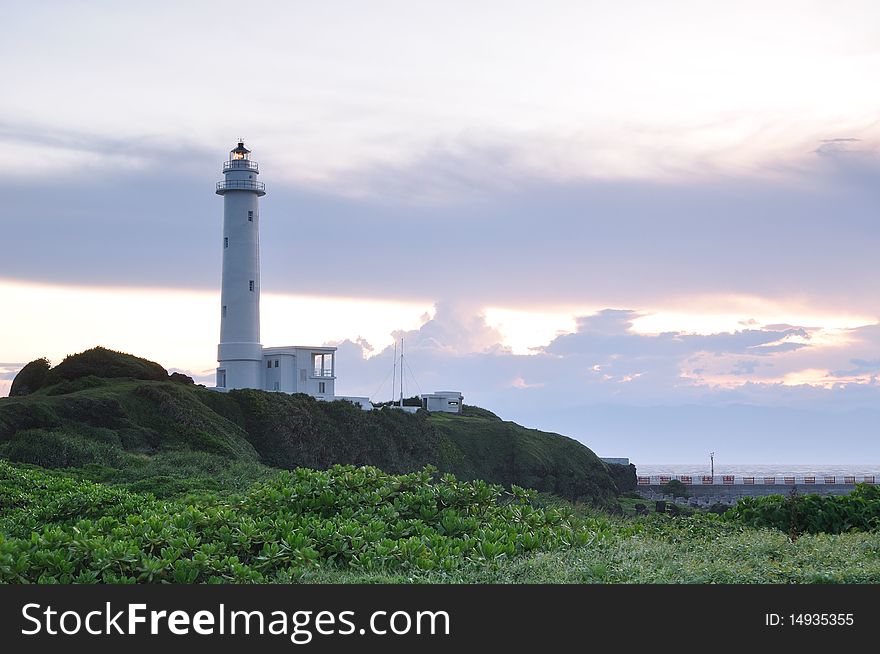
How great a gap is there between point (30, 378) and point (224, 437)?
13.7 meters

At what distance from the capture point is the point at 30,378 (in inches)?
1725

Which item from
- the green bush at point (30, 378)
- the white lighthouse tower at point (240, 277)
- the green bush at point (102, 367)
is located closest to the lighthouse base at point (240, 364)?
the white lighthouse tower at point (240, 277)

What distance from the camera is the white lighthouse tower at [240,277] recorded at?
53156mm

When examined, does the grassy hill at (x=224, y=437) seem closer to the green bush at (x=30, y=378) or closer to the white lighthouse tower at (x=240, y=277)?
the green bush at (x=30, y=378)

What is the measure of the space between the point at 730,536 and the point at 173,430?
2586cm

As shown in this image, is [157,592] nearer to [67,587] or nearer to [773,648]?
[67,587]

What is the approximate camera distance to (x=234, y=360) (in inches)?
2112

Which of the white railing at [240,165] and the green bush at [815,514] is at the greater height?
the white railing at [240,165]

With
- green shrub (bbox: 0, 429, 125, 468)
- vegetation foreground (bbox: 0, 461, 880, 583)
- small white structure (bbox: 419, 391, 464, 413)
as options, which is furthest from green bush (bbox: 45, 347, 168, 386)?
vegetation foreground (bbox: 0, 461, 880, 583)

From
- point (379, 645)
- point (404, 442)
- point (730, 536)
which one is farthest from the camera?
point (404, 442)

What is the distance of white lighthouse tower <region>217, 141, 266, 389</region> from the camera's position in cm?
5316

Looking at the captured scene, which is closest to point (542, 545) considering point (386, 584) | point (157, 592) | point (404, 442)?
point (386, 584)

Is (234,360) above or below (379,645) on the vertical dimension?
above

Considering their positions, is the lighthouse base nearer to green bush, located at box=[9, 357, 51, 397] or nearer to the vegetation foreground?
green bush, located at box=[9, 357, 51, 397]
